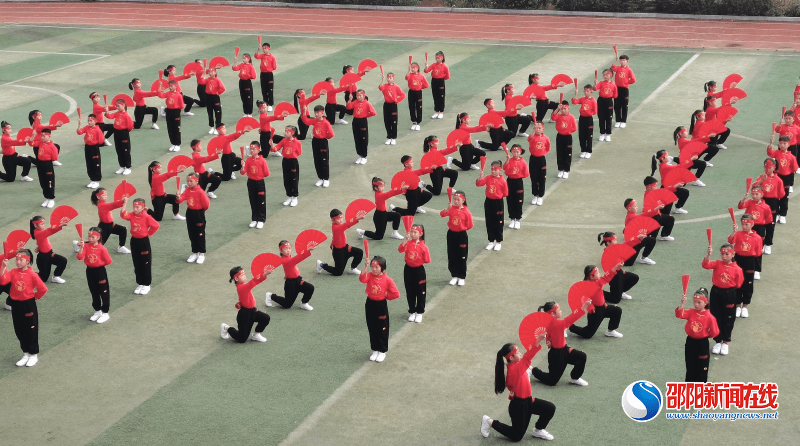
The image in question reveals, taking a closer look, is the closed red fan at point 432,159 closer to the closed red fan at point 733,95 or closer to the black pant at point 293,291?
the black pant at point 293,291

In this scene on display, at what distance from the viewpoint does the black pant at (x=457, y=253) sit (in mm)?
16797

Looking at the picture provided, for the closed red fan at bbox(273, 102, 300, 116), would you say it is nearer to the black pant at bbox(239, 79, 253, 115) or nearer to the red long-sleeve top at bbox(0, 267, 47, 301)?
the black pant at bbox(239, 79, 253, 115)

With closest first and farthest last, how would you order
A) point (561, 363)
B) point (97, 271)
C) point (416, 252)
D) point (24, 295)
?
point (561, 363) → point (24, 295) → point (416, 252) → point (97, 271)

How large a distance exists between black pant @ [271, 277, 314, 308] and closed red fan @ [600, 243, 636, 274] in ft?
16.2

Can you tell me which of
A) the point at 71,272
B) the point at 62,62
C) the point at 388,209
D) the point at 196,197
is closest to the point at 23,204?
the point at 71,272

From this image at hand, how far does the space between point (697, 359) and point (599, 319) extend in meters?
1.96

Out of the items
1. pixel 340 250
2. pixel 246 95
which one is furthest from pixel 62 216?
pixel 246 95

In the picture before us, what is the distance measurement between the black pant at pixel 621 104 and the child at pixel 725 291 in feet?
40.6

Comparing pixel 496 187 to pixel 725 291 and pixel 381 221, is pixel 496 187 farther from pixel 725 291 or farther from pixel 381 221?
pixel 725 291

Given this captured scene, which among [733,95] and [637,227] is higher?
[733,95]

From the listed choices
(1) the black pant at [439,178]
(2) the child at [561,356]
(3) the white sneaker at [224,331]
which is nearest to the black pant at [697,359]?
(2) the child at [561,356]

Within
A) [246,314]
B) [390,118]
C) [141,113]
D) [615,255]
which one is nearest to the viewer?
[615,255]

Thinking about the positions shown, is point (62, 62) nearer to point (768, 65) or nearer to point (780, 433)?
point (768, 65)

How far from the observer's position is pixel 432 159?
67.1ft
